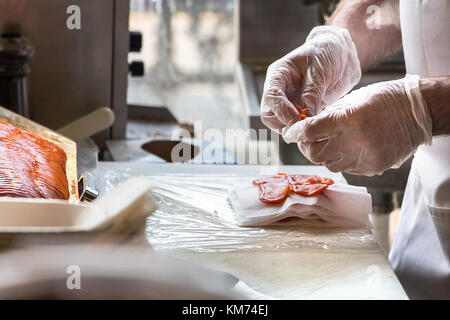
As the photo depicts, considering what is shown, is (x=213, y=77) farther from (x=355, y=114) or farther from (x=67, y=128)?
(x=355, y=114)

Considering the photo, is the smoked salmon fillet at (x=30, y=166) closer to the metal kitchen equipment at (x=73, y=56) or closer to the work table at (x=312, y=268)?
the work table at (x=312, y=268)

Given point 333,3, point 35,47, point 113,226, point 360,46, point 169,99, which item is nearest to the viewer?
point 113,226

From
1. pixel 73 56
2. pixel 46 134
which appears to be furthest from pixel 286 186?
pixel 73 56

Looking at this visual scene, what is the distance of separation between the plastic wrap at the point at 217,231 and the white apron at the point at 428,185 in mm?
206

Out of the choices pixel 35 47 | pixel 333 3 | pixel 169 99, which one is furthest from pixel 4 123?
pixel 169 99

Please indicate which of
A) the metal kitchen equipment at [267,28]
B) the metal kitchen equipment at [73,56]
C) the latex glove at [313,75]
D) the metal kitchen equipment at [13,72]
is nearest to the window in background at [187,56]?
the metal kitchen equipment at [267,28]

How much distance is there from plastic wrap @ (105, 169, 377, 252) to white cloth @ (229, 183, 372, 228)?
2 cm

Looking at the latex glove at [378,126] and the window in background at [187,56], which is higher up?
the latex glove at [378,126]

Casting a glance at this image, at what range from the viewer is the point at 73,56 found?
93.2 inches

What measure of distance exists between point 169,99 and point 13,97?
3.92 meters

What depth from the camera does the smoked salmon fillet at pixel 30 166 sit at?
3.89 ft

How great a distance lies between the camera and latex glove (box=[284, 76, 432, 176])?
1190 millimetres

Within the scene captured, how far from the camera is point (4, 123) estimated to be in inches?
62.2

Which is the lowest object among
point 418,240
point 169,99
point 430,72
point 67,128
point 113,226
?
point 169,99
